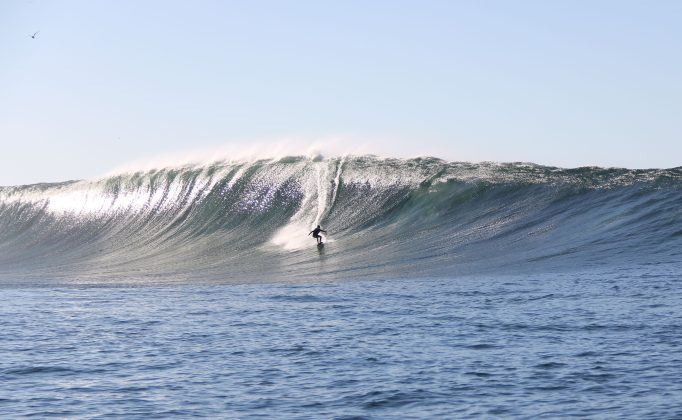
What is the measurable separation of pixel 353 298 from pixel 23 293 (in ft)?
24.1

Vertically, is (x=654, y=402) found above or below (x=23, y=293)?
below

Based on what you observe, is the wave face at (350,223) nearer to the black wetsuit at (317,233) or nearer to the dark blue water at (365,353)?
the black wetsuit at (317,233)

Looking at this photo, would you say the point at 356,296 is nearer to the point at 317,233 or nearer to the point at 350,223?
the point at 317,233

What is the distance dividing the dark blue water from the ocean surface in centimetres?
4

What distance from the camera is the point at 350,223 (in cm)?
2931

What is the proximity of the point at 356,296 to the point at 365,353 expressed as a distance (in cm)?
571

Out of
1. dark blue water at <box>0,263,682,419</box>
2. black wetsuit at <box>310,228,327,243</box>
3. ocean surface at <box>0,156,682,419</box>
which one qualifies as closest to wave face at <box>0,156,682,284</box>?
ocean surface at <box>0,156,682,419</box>

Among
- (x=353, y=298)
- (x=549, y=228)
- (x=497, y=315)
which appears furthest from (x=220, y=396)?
(x=549, y=228)

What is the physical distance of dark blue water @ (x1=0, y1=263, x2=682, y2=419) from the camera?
9305 millimetres

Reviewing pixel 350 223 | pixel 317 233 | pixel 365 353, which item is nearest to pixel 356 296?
pixel 365 353

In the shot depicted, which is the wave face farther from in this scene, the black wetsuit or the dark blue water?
the dark blue water

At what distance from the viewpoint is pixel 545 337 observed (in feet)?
40.1

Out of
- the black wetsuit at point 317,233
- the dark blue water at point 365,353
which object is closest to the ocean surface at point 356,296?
the dark blue water at point 365,353

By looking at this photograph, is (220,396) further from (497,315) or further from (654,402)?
(497,315)
